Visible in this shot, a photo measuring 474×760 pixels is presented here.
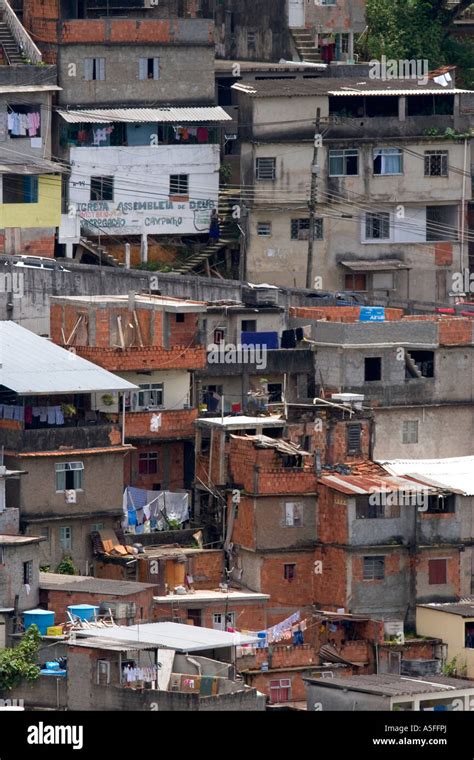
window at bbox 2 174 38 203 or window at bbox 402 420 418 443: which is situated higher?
window at bbox 2 174 38 203

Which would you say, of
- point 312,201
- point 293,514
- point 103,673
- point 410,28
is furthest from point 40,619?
point 410,28

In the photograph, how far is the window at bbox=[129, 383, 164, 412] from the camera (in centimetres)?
7909

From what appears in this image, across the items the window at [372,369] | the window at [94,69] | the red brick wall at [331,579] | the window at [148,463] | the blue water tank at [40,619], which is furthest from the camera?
the window at [94,69]

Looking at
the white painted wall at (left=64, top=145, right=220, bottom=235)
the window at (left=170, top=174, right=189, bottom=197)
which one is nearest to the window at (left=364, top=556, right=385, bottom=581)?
the white painted wall at (left=64, top=145, right=220, bottom=235)

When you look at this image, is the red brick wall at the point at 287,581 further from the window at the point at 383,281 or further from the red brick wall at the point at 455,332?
the window at the point at 383,281

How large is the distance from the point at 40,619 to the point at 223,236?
23568mm

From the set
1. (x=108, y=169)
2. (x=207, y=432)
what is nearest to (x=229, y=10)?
(x=108, y=169)

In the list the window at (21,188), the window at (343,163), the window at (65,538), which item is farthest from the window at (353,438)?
the window at (343,163)

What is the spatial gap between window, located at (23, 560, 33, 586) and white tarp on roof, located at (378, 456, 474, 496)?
36.7 ft

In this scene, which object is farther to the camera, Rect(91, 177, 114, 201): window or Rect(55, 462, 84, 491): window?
Rect(91, 177, 114, 201): window

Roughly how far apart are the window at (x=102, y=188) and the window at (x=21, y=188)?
2234mm

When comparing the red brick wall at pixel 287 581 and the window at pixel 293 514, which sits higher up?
the window at pixel 293 514

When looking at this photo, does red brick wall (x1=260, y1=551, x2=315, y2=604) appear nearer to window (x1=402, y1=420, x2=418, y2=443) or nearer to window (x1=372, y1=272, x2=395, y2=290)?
window (x1=402, y1=420, x2=418, y2=443)

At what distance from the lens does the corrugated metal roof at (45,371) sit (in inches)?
2960
